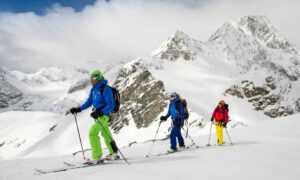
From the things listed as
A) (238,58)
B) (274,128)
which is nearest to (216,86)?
(274,128)

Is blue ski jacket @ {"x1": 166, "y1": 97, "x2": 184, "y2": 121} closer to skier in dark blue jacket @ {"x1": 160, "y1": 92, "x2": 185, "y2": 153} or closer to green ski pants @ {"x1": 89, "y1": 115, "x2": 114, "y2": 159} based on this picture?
skier in dark blue jacket @ {"x1": 160, "y1": 92, "x2": 185, "y2": 153}

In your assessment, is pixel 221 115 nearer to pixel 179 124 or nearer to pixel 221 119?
pixel 221 119

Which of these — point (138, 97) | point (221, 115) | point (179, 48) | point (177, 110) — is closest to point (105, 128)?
point (177, 110)

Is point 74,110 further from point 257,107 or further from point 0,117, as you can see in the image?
point 0,117

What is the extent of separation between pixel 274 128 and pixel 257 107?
189 ft

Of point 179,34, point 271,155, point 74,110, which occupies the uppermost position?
point 179,34

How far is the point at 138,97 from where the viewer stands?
265 ft

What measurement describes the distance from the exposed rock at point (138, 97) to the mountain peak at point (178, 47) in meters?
35.7

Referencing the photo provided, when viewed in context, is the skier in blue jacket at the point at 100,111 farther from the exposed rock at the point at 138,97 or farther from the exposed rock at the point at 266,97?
the exposed rock at the point at 266,97

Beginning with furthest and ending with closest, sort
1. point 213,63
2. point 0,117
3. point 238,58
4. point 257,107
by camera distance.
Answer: point 238,58 → point 0,117 → point 213,63 → point 257,107

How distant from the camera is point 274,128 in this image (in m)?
19.7

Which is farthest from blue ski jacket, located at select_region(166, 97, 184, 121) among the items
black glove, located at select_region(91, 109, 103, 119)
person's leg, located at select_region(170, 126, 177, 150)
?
black glove, located at select_region(91, 109, 103, 119)

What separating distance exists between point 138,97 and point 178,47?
187 ft

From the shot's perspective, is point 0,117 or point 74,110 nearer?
point 74,110
